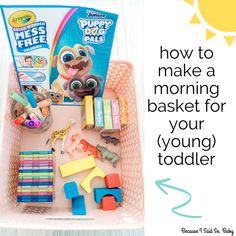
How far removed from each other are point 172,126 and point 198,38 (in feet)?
0.65

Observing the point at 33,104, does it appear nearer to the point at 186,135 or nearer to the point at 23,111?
the point at 23,111

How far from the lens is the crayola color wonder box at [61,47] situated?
100 centimetres

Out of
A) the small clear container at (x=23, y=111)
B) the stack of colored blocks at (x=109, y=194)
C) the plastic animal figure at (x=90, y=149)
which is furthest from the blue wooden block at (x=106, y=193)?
the small clear container at (x=23, y=111)

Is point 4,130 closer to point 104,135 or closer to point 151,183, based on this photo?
point 104,135

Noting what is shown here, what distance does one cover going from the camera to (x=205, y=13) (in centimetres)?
88

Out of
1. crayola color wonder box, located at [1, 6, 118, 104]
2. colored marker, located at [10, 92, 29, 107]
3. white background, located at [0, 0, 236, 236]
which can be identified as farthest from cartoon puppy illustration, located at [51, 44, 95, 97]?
white background, located at [0, 0, 236, 236]

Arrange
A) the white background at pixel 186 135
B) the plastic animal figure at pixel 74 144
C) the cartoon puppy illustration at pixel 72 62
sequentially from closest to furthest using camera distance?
the white background at pixel 186 135, the cartoon puppy illustration at pixel 72 62, the plastic animal figure at pixel 74 144

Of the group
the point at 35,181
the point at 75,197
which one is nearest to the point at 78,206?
the point at 75,197

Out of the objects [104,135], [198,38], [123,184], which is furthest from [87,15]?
[123,184]

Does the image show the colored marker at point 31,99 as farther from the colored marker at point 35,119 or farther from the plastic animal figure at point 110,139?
the plastic animal figure at point 110,139

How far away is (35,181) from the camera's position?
111cm

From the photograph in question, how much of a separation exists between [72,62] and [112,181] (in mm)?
350

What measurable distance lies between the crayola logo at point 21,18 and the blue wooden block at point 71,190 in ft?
1.46

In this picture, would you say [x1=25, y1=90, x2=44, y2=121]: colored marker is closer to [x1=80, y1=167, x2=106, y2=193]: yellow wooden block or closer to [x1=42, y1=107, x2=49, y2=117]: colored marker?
[x1=42, y1=107, x2=49, y2=117]: colored marker
